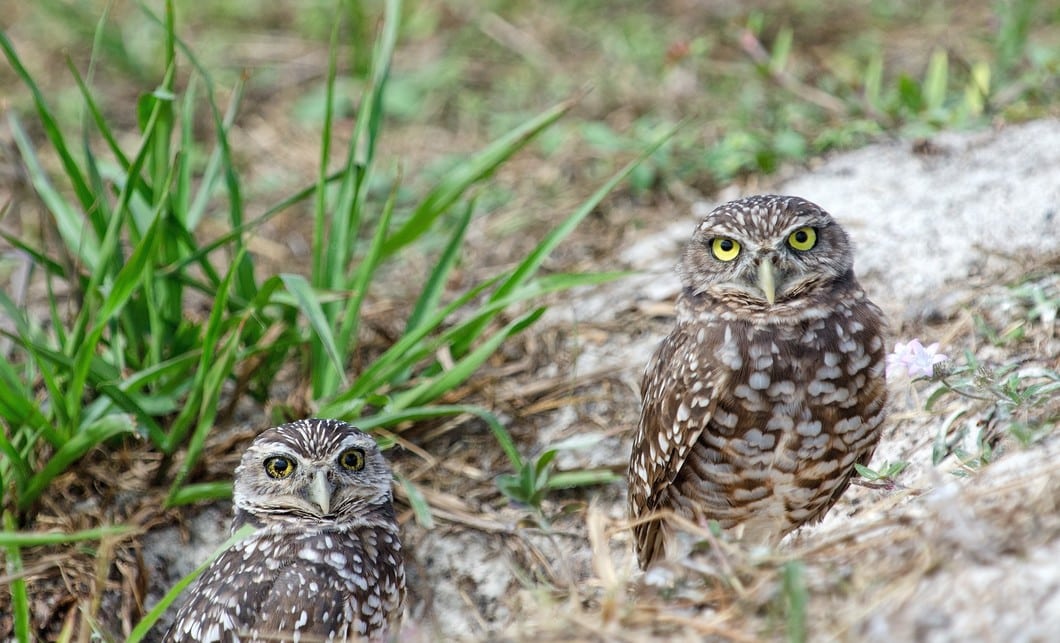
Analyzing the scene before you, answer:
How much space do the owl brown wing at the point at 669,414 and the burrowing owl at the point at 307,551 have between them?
2.63 ft

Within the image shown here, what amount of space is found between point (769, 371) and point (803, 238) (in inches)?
16.1

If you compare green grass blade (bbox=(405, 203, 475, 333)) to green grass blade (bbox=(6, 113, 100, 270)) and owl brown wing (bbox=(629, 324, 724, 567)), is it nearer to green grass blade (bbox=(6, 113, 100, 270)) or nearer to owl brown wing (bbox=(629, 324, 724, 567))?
owl brown wing (bbox=(629, 324, 724, 567))

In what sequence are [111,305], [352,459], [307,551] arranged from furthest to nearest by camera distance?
1. [111,305]
2. [352,459]
3. [307,551]

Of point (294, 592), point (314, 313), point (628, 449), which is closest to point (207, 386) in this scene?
point (314, 313)

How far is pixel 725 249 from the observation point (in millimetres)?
3178

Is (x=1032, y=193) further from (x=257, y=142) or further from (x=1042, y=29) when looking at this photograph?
(x=257, y=142)

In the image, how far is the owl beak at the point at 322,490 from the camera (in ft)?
10.7

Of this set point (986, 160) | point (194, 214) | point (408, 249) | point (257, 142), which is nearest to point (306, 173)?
point (257, 142)

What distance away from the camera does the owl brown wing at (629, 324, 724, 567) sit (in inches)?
122

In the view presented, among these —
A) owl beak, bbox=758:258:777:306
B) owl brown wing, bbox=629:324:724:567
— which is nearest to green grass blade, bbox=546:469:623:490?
owl brown wing, bbox=629:324:724:567

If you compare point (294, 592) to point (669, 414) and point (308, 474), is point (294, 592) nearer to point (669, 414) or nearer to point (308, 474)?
point (308, 474)

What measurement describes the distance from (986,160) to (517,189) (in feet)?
7.22

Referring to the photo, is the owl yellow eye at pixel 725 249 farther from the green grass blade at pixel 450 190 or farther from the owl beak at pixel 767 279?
the green grass blade at pixel 450 190

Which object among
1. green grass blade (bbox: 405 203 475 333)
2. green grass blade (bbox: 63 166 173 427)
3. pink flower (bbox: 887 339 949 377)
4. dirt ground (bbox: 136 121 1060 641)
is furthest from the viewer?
green grass blade (bbox: 405 203 475 333)
